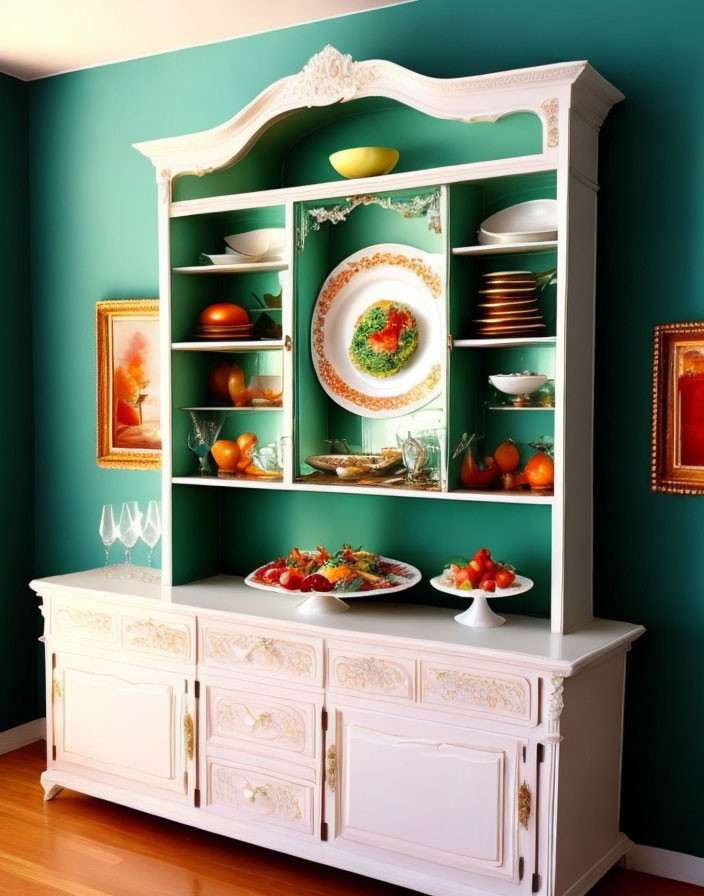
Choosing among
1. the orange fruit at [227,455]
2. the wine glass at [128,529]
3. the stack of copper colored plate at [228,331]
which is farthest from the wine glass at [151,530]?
the stack of copper colored plate at [228,331]

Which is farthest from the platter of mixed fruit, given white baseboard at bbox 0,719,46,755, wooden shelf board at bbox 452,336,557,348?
white baseboard at bbox 0,719,46,755

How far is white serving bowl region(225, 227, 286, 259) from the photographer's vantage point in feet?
11.7

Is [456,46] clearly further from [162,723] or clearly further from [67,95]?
[162,723]

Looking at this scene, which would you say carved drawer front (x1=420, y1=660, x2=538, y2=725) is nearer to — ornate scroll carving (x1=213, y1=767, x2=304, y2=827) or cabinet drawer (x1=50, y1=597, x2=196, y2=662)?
ornate scroll carving (x1=213, y1=767, x2=304, y2=827)

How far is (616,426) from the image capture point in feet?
10.2

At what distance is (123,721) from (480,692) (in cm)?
139

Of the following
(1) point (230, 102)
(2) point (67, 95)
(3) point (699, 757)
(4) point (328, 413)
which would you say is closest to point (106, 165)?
(2) point (67, 95)

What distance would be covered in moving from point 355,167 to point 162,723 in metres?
2.00

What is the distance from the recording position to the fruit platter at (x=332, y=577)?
3186 millimetres

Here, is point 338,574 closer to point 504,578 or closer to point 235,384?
point 504,578

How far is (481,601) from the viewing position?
3021mm

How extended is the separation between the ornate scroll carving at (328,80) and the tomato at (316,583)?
1.54m

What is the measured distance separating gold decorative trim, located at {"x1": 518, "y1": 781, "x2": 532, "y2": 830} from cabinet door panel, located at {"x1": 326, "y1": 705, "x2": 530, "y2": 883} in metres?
0.02

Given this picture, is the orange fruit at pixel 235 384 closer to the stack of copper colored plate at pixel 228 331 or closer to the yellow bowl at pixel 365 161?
the stack of copper colored plate at pixel 228 331
